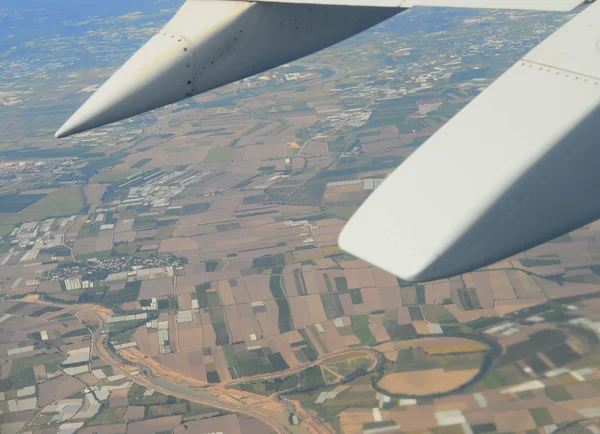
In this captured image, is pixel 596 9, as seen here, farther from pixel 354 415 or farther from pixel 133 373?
pixel 133 373

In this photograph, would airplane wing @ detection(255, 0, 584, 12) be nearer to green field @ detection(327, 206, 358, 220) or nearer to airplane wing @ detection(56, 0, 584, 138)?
airplane wing @ detection(56, 0, 584, 138)

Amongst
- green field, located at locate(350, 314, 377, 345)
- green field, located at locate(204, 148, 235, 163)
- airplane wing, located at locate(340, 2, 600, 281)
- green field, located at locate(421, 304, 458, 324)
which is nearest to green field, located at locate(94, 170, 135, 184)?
green field, located at locate(204, 148, 235, 163)

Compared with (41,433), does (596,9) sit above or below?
above

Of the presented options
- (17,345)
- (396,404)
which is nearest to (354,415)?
(396,404)

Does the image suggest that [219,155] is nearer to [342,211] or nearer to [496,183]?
[342,211]

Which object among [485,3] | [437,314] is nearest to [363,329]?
[437,314]
